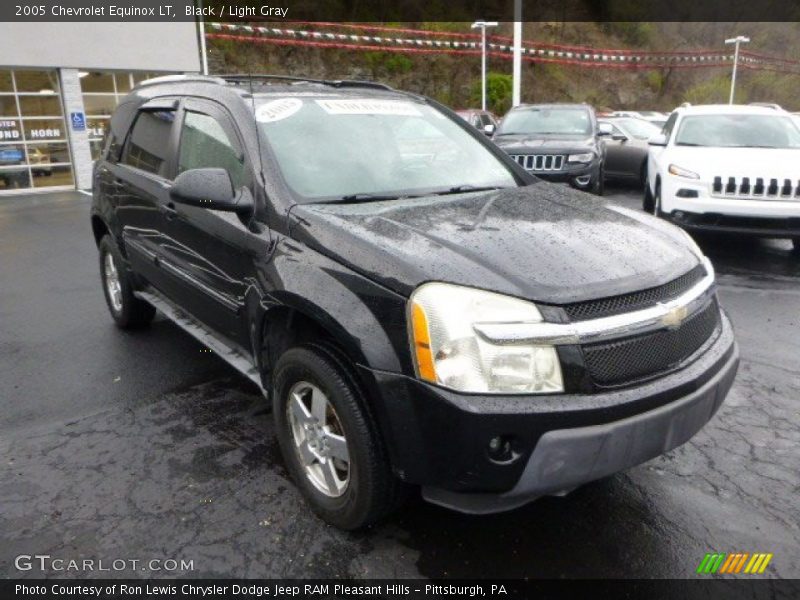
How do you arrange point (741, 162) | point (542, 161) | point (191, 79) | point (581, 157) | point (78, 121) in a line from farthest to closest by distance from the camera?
point (78, 121) < point (542, 161) < point (581, 157) < point (741, 162) < point (191, 79)

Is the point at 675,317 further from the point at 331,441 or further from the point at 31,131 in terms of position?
the point at 31,131

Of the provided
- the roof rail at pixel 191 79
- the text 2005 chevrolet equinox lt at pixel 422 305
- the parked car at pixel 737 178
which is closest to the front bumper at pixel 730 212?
the parked car at pixel 737 178

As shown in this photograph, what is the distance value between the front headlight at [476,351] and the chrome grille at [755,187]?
18.0 feet

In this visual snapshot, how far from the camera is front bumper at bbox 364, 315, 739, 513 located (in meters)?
2.10

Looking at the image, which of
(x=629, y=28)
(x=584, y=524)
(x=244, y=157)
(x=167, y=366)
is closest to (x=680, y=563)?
(x=584, y=524)

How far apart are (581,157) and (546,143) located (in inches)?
26.8

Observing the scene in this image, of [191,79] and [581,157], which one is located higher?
[191,79]

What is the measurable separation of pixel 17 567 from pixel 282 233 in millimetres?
1685

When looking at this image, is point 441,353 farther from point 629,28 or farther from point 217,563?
point 629,28

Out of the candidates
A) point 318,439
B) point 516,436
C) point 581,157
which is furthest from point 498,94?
point 516,436

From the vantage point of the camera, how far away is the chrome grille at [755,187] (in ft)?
21.2

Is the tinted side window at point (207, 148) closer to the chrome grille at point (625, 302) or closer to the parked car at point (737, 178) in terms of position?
the chrome grille at point (625, 302)

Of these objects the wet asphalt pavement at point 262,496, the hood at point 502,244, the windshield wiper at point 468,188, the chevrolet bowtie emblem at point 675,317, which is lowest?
the wet asphalt pavement at point 262,496

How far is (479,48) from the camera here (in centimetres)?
3869
